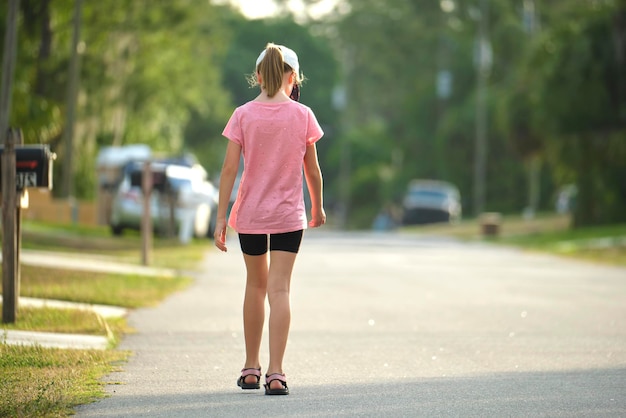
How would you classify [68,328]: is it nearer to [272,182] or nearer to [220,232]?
[220,232]

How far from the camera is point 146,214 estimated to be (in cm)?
2245

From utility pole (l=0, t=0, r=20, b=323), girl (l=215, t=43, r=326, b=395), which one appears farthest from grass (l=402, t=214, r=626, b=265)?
girl (l=215, t=43, r=326, b=395)

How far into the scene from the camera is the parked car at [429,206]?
59.6 metres

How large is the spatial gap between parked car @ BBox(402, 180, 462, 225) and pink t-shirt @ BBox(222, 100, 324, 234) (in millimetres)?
51080

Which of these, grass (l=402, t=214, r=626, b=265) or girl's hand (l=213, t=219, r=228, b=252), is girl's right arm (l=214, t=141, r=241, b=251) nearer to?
girl's hand (l=213, t=219, r=228, b=252)

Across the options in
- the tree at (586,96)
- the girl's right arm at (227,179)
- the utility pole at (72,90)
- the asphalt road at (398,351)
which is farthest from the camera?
the tree at (586,96)

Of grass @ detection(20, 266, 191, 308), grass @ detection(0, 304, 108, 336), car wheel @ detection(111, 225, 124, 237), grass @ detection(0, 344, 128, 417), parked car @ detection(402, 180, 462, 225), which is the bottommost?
parked car @ detection(402, 180, 462, 225)

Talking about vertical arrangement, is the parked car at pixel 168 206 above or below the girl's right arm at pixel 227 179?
below

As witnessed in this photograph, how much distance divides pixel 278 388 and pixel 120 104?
47.1 meters

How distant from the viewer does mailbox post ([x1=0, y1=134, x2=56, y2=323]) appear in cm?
1159

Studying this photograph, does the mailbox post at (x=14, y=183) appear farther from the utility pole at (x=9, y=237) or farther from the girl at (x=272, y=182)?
the girl at (x=272, y=182)

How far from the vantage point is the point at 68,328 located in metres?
11.8

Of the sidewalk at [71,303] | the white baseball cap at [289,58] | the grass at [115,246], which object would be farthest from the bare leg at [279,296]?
the grass at [115,246]

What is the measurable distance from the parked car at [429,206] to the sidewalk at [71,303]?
36544 mm
